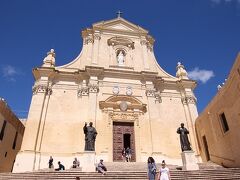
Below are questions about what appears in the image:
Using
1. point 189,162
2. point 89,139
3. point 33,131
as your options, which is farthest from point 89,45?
point 189,162

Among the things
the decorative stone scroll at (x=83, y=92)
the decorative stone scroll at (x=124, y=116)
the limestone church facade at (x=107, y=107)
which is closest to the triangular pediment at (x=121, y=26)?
the limestone church facade at (x=107, y=107)

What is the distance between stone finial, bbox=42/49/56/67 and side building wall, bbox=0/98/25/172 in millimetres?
4858

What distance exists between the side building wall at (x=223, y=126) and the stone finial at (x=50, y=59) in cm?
1345

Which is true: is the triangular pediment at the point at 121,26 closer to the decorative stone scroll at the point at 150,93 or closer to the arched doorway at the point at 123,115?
the decorative stone scroll at the point at 150,93

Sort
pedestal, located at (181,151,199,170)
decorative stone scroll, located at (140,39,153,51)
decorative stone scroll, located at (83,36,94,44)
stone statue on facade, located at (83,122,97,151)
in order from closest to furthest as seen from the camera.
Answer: pedestal, located at (181,151,199,170)
stone statue on facade, located at (83,122,97,151)
decorative stone scroll, located at (83,36,94,44)
decorative stone scroll, located at (140,39,153,51)

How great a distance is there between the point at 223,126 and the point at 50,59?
593 inches

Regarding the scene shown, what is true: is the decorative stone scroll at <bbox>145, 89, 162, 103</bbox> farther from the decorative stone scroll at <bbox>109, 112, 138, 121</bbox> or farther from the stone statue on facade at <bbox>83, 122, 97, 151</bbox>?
the stone statue on facade at <bbox>83, 122, 97, 151</bbox>

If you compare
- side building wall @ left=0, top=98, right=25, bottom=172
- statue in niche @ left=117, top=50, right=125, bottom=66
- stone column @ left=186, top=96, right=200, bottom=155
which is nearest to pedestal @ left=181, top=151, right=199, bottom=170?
stone column @ left=186, top=96, right=200, bottom=155

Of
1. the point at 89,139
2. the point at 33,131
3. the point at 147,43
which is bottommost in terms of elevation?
the point at 89,139

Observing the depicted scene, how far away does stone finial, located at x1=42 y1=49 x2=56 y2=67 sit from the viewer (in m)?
20.7

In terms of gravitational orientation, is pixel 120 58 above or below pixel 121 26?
below

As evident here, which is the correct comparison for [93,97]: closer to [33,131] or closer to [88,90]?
[88,90]

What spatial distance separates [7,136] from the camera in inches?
751

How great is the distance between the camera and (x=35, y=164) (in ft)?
52.8
